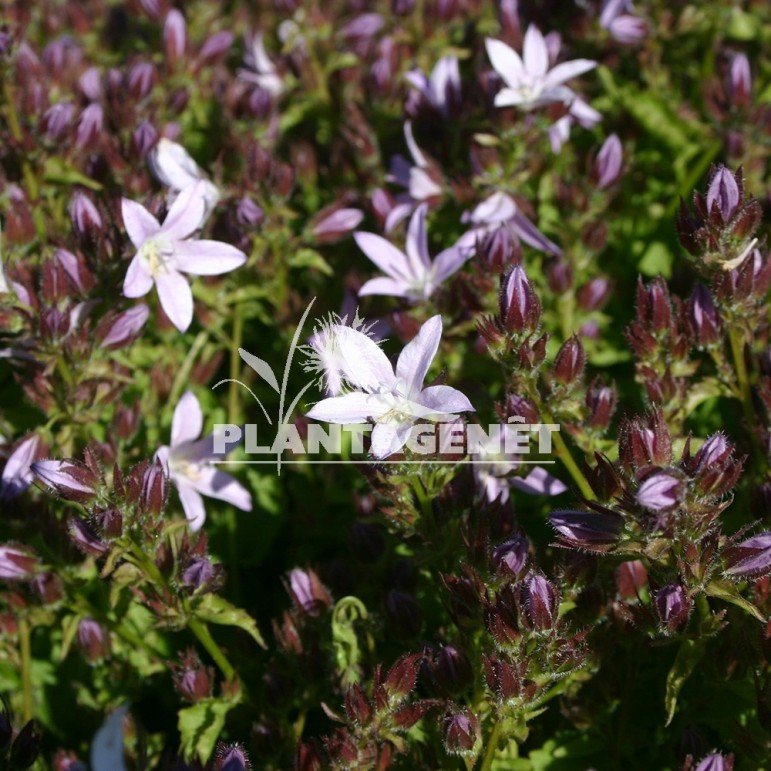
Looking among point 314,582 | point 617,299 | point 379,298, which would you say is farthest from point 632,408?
point 314,582

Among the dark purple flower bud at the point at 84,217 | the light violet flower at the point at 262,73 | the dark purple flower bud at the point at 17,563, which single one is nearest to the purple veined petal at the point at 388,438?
the dark purple flower bud at the point at 17,563

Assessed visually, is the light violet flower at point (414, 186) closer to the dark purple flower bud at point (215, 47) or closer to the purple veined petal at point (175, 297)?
the purple veined petal at point (175, 297)

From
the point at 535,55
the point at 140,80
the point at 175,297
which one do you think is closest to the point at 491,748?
the point at 175,297

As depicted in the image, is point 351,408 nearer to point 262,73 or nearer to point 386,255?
point 386,255


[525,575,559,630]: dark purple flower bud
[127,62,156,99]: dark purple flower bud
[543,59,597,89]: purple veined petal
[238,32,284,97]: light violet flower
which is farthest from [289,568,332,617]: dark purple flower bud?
[238,32,284,97]: light violet flower

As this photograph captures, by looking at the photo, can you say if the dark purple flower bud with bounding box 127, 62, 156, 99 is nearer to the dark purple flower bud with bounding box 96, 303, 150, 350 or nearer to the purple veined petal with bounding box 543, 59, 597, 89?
the dark purple flower bud with bounding box 96, 303, 150, 350
